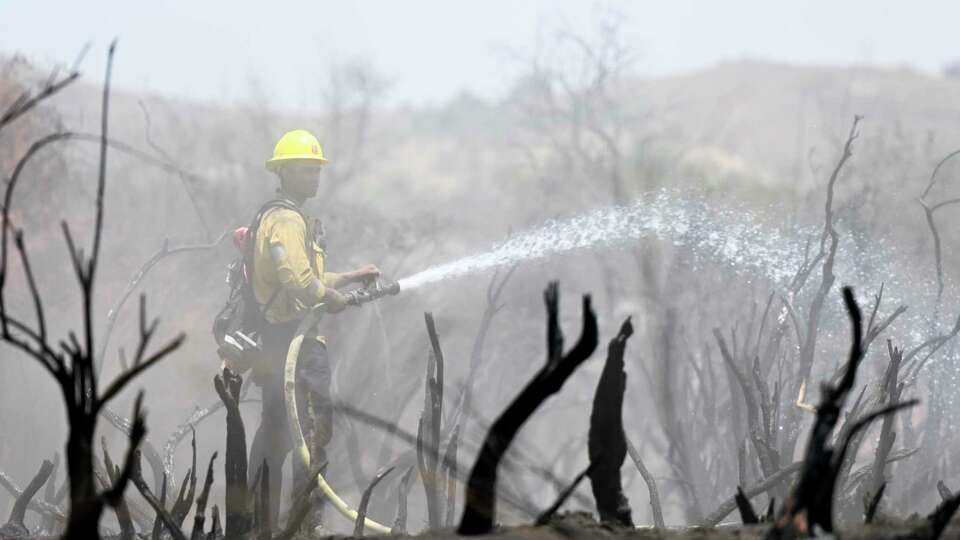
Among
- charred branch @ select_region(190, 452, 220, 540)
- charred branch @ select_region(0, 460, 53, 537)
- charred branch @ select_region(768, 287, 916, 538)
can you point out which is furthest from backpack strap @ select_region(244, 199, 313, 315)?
charred branch @ select_region(768, 287, 916, 538)

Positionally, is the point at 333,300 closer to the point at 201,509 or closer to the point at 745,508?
the point at 201,509

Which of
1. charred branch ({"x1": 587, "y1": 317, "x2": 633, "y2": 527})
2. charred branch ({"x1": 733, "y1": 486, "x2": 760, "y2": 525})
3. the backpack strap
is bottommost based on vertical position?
charred branch ({"x1": 733, "y1": 486, "x2": 760, "y2": 525})

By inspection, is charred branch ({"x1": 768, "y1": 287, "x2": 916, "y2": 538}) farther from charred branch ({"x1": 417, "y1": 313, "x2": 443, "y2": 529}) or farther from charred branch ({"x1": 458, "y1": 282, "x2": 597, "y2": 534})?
charred branch ({"x1": 417, "y1": 313, "x2": 443, "y2": 529})

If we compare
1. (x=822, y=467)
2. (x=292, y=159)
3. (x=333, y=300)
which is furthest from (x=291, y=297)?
(x=822, y=467)

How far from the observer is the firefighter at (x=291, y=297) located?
764 centimetres

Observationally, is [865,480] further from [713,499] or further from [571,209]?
[571,209]

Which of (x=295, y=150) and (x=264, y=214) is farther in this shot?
(x=295, y=150)

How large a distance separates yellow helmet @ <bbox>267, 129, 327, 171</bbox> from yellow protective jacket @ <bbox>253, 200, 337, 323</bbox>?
1.28 ft

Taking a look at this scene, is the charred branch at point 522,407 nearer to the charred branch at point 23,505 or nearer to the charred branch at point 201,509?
the charred branch at point 201,509

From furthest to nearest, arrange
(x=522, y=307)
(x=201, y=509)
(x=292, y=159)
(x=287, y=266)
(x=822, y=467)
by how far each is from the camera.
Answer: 1. (x=522, y=307)
2. (x=292, y=159)
3. (x=287, y=266)
4. (x=201, y=509)
5. (x=822, y=467)

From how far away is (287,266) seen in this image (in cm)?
762

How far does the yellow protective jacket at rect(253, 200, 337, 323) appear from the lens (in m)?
7.62

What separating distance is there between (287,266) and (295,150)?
841mm

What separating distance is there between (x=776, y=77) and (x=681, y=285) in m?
66.3
